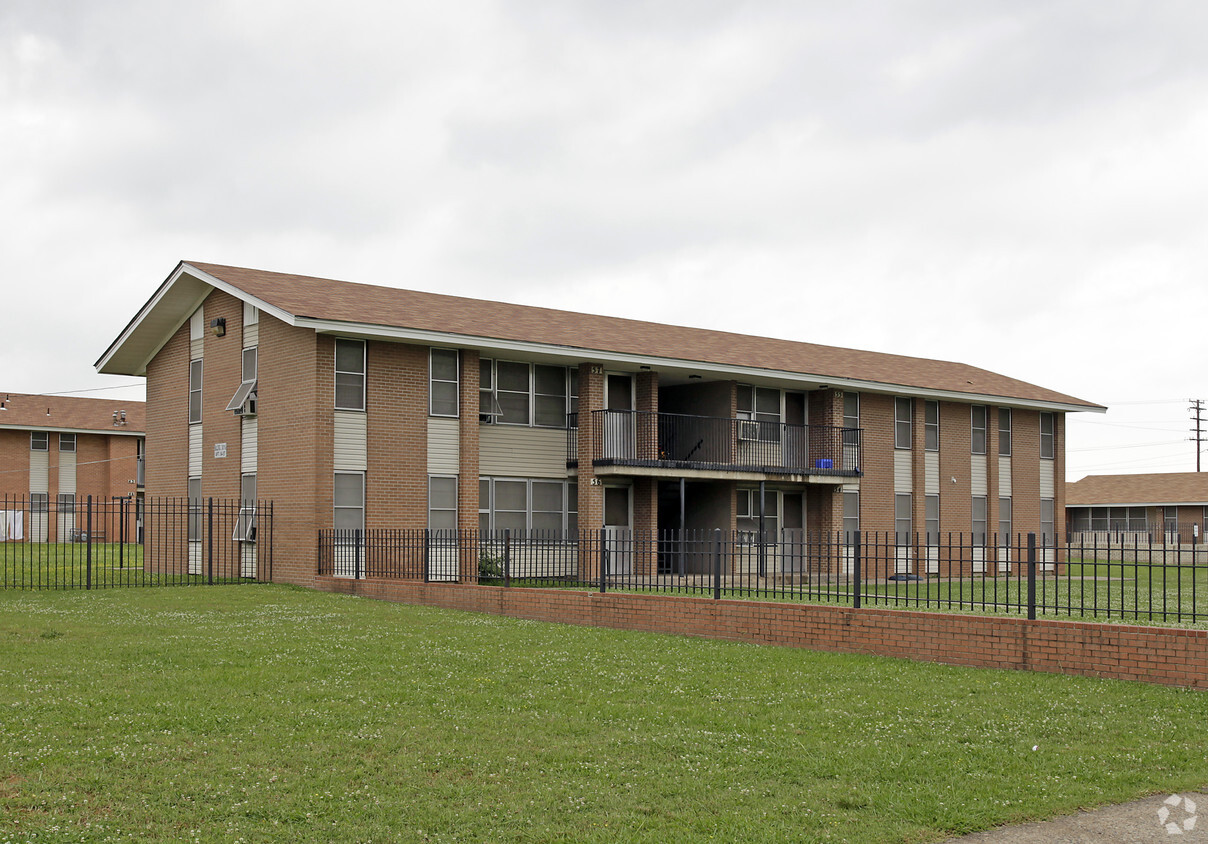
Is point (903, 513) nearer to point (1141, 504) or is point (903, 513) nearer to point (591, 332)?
point (591, 332)

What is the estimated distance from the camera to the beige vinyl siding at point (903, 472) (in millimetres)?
35062

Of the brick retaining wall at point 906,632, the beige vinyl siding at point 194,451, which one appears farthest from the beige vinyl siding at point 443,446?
the brick retaining wall at point 906,632

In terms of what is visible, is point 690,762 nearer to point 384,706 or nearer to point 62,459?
point 384,706

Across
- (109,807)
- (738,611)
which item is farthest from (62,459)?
(109,807)

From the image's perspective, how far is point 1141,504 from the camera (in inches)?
2451

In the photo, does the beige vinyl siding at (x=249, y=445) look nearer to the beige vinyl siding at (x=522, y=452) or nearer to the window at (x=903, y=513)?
the beige vinyl siding at (x=522, y=452)

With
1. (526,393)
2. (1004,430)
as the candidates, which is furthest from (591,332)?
(1004,430)

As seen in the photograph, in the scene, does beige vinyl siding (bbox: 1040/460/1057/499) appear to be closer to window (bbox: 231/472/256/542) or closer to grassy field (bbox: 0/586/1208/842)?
window (bbox: 231/472/256/542)

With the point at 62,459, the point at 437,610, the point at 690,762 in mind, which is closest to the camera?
the point at 690,762

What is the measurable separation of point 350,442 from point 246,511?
134 inches

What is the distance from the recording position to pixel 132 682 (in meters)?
10.4

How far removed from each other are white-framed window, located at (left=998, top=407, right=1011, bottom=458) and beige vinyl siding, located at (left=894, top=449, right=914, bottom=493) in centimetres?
442

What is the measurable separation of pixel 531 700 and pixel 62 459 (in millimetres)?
51741

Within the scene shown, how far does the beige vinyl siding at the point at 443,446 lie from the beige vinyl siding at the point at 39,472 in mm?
35863
